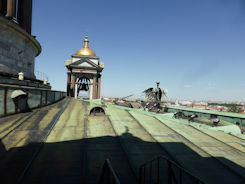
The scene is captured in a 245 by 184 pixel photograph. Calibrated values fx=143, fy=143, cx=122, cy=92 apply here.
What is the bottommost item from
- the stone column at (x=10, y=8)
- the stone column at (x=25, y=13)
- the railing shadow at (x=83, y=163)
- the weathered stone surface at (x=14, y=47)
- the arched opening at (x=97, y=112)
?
the railing shadow at (x=83, y=163)

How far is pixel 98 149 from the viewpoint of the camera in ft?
26.8

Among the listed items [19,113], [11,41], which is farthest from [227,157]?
[11,41]

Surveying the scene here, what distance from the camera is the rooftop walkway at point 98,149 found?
20.3 ft

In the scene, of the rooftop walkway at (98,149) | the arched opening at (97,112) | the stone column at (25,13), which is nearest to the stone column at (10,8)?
the stone column at (25,13)

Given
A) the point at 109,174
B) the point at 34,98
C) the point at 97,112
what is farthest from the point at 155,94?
the point at 109,174

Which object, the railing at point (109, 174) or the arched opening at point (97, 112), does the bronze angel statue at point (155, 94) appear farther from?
the railing at point (109, 174)

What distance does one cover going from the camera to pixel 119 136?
1008cm

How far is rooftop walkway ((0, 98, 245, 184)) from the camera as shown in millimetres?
6180

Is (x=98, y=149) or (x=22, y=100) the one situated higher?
(x=22, y=100)

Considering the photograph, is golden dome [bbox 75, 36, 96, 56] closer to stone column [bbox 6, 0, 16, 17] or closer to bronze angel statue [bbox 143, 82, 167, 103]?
bronze angel statue [bbox 143, 82, 167, 103]

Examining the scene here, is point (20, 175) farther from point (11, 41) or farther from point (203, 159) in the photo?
point (11, 41)

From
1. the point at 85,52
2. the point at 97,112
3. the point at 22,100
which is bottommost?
the point at 97,112

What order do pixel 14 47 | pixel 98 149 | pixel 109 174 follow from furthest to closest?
pixel 14 47
pixel 98 149
pixel 109 174

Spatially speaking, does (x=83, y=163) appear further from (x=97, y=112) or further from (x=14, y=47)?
(x=14, y=47)
